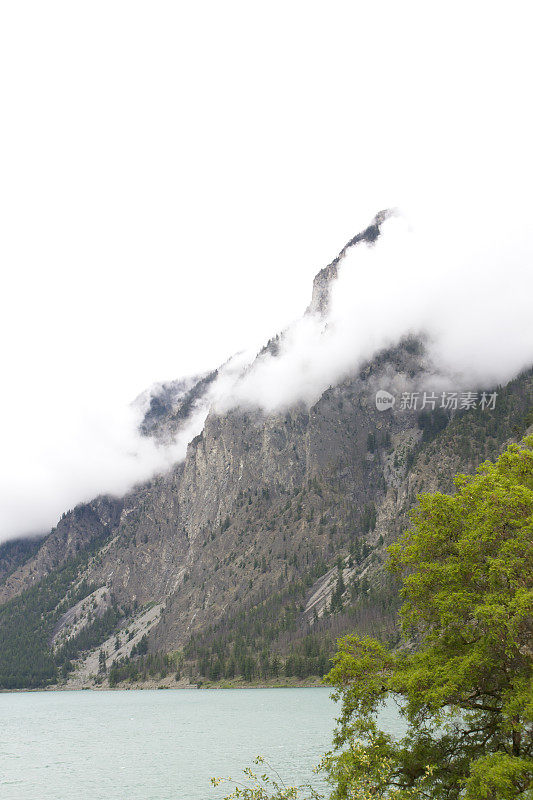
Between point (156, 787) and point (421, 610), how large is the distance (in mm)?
41085

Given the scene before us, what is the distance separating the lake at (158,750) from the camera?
50.6 meters

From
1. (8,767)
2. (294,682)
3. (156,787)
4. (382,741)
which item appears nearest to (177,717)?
(8,767)

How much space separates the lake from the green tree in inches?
1131

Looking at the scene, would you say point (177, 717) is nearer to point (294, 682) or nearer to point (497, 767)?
point (294, 682)

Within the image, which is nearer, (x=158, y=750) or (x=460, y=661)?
(x=460, y=661)

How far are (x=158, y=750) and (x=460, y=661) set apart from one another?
65.1 meters

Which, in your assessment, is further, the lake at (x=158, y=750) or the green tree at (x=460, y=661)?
the lake at (x=158, y=750)

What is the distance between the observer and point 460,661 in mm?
19359

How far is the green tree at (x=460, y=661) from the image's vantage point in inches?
698

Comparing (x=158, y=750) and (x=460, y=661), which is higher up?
(x=460, y=661)

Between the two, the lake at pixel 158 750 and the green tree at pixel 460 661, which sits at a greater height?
the green tree at pixel 460 661

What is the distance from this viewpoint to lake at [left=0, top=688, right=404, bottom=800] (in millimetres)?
50562

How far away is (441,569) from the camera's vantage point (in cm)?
2070

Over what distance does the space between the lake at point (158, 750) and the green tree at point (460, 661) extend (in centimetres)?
2872
